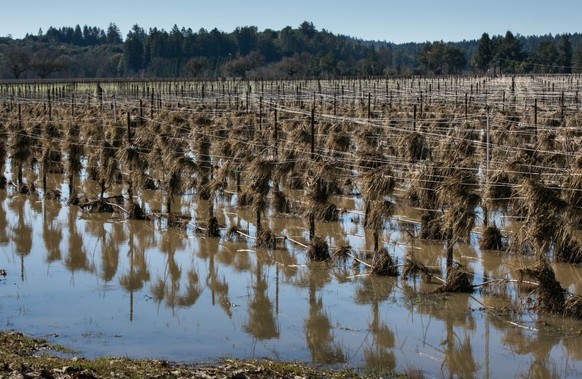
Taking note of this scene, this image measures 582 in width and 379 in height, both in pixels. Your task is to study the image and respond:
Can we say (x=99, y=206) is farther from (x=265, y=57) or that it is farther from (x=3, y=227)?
(x=265, y=57)

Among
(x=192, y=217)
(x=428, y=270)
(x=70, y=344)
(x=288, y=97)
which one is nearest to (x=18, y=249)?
(x=192, y=217)

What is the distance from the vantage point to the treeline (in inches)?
3920

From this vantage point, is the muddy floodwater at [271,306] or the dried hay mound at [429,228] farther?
the dried hay mound at [429,228]

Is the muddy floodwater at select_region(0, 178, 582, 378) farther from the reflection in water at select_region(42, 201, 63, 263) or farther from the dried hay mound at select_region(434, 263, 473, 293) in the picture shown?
the dried hay mound at select_region(434, 263, 473, 293)

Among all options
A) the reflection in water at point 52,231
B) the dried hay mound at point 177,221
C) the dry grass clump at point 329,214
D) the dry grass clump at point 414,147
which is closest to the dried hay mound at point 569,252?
the dry grass clump at point 329,214

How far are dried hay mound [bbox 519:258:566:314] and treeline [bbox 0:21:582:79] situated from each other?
251ft

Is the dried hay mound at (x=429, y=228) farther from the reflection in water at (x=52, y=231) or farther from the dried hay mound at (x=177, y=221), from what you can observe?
the reflection in water at (x=52, y=231)

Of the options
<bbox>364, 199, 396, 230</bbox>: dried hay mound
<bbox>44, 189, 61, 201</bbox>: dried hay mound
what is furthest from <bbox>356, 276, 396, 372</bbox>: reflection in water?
<bbox>44, 189, 61, 201</bbox>: dried hay mound

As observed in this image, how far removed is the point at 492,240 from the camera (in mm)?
15945

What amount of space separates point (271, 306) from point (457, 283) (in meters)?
2.94

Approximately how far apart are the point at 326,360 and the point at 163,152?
49.7 ft

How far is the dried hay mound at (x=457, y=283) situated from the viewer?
42.9 feet

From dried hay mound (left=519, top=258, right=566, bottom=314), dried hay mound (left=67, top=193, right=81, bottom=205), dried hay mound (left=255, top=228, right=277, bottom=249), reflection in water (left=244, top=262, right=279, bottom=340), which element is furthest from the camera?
dried hay mound (left=67, top=193, right=81, bottom=205)

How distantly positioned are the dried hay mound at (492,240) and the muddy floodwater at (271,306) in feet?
0.88
